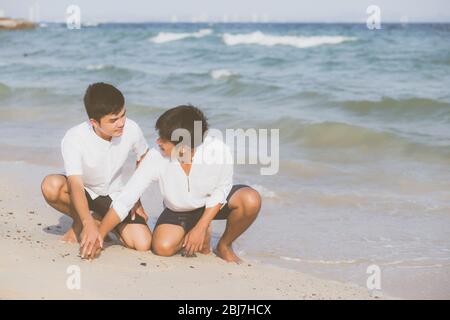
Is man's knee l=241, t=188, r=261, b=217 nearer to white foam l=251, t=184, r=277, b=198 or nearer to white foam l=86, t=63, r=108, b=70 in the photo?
white foam l=251, t=184, r=277, b=198

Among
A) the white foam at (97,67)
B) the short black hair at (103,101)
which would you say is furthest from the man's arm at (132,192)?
the white foam at (97,67)

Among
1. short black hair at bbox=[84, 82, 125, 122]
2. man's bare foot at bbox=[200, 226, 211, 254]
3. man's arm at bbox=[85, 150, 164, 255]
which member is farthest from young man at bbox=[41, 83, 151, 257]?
man's bare foot at bbox=[200, 226, 211, 254]

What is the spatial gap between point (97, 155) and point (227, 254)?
3.27 feet

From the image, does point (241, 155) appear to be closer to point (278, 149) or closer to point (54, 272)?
point (278, 149)

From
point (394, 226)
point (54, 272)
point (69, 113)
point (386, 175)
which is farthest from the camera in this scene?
point (69, 113)

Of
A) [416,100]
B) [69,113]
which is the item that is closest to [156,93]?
[69,113]

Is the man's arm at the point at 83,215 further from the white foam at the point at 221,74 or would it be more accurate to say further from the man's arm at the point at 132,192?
the white foam at the point at 221,74

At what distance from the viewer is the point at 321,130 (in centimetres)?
810

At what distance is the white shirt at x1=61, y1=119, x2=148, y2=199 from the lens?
149 inches

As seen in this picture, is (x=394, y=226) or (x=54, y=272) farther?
(x=394, y=226)

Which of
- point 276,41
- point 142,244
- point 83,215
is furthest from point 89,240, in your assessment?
point 276,41

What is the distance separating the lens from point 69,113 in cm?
987
